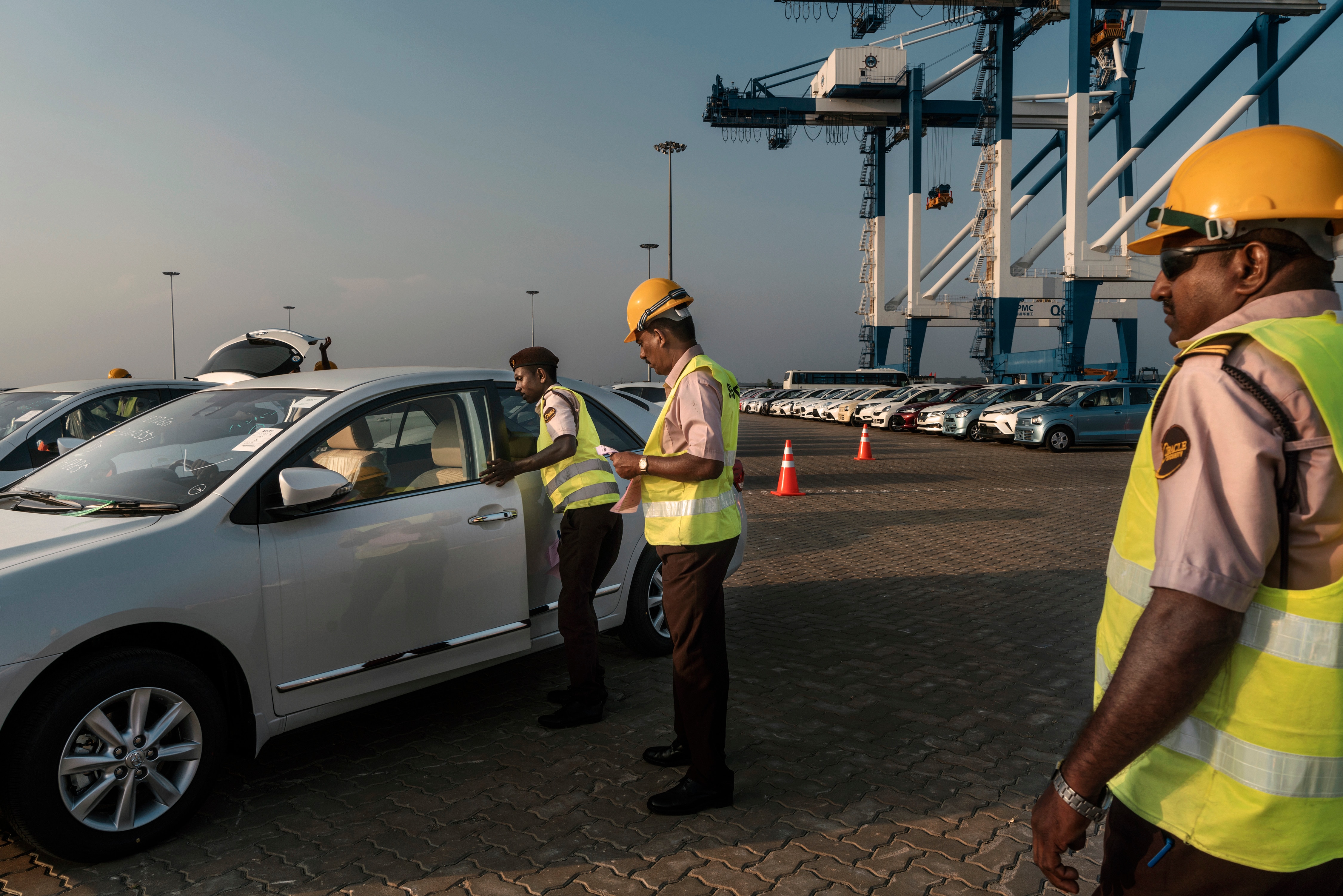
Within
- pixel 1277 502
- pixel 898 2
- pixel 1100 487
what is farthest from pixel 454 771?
pixel 898 2

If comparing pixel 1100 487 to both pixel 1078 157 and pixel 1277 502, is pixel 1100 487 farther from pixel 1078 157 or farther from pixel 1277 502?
pixel 1078 157

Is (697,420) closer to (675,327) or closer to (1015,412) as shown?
(675,327)

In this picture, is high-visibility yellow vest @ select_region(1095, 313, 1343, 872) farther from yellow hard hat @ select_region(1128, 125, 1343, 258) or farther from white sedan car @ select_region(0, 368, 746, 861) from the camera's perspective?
white sedan car @ select_region(0, 368, 746, 861)

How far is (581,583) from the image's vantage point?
4.13 metres

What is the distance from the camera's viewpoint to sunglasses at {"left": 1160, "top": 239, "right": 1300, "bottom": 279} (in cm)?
146

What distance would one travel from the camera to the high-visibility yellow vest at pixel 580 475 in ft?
13.6

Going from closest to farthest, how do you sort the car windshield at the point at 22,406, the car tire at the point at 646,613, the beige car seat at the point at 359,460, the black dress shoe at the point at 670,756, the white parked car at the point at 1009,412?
the black dress shoe at the point at 670,756 < the beige car seat at the point at 359,460 < the car tire at the point at 646,613 < the car windshield at the point at 22,406 < the white parked car at the point at 1009,412

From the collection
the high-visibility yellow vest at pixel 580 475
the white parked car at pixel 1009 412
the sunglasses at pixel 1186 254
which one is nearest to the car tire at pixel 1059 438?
the white parked car at pixel 1009 412

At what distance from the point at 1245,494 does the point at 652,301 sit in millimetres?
2403

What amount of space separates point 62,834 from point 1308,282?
12.1 ft

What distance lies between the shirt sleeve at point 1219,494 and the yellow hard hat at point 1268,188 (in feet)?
0.95

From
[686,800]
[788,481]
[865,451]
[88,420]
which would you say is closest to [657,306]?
[686,800]

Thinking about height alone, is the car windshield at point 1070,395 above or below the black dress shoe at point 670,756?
above

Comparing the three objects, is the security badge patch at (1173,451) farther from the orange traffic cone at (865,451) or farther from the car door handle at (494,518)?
the orange traffic cone at (865,451)
